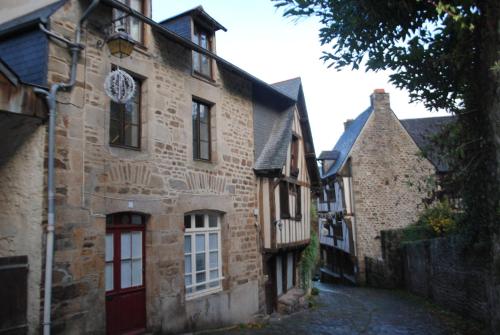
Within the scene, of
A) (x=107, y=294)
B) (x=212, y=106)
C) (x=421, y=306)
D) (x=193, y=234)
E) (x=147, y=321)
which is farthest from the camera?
(x=421, y=306)

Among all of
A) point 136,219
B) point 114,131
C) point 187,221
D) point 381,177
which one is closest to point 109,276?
point 136,219

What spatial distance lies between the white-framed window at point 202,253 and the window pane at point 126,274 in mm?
1300

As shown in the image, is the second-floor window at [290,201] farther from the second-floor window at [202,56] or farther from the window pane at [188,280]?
the second-floor window at [202,56]

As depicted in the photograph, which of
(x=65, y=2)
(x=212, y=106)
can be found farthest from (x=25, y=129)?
(x=212, y=106)

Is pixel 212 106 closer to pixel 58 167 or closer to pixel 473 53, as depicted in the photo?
pixel 58 167

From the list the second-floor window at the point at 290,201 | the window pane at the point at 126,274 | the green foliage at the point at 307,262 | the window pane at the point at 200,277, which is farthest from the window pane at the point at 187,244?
the green foliage at the point at 307,262

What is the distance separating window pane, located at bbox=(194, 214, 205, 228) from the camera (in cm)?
779

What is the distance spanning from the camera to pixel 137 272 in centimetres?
634

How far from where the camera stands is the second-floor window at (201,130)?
7.95 metres

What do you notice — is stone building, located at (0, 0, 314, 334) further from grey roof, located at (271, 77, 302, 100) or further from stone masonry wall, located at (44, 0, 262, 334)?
grey roof, located at (271, 77, 302, 100)

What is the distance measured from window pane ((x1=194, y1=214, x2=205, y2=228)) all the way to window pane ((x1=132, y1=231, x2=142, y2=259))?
1.49 meters

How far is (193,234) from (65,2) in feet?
14.0

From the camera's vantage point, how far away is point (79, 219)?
536 cm

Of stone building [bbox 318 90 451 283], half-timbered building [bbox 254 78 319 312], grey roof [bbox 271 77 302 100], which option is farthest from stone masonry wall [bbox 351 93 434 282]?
grey roof [bbox 271 77 302 100]
